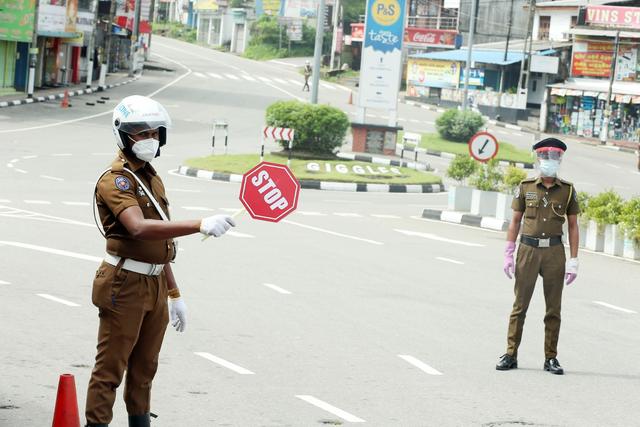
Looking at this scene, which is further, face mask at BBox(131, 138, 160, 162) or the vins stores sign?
the vins stores sign

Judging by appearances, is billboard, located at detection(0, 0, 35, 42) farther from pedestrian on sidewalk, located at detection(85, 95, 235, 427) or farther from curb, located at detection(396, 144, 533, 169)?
pedestrian on sidewalk, located at detection(85, 95, 235, 427)

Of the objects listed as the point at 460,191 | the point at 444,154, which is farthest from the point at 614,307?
the point at 444,154

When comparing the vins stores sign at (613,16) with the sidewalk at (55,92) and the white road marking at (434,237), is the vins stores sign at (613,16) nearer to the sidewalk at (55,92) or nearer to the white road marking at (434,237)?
the sidewalk at (55,92)

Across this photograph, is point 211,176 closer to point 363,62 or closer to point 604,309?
point 363,62

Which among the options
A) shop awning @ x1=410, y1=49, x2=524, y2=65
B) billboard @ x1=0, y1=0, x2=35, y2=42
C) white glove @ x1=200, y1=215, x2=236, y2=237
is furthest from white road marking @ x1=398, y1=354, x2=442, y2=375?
shop awning @ x1=410, y1=49, x2=524, y2=65

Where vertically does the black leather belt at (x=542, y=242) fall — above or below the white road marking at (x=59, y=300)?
above

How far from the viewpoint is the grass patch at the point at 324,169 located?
29.8m

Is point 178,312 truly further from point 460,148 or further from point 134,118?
point 460,148

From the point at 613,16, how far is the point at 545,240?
51.6 meters

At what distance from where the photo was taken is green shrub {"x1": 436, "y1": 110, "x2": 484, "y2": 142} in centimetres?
4819

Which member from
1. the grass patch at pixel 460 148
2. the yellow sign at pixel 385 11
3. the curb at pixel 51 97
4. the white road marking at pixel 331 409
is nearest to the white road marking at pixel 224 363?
the white road marking at pixel 331 409

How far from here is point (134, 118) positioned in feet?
20.4

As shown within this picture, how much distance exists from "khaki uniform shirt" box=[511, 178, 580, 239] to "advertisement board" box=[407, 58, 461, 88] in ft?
206

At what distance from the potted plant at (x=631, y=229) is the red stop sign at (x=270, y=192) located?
1251cm
